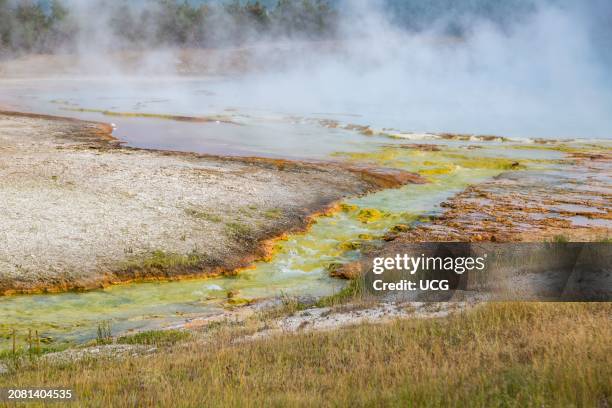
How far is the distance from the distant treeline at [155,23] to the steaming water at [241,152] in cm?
1976

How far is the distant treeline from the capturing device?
8106cm

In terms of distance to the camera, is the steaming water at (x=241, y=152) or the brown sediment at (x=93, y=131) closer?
the steaming water at (x=241, y=152)

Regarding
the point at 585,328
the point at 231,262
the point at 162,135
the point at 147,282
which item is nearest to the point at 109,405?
the point at 585,328

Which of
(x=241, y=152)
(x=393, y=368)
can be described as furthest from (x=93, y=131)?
(x=393, y=368)

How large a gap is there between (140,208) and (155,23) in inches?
3001

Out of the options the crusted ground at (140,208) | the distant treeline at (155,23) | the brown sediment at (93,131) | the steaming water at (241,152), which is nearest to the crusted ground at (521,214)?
the steaming water at (241,152)

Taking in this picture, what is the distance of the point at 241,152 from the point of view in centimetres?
2748

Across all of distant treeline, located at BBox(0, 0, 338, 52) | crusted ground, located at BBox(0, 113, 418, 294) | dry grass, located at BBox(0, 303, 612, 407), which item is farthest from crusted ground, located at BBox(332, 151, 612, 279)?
distant treeline, located at BBox(0, 0, 338, 52)

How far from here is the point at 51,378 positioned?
289 inches

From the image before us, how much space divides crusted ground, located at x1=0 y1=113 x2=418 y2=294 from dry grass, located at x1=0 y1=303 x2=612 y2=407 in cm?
455

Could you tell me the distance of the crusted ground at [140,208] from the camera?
1301 cm

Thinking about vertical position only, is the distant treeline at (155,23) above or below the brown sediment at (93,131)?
above

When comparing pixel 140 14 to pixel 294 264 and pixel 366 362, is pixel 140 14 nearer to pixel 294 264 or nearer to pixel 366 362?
pixel 294 264

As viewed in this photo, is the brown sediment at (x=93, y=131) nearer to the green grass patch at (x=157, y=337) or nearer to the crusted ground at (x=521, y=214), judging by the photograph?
the crusted ground at (x=521, y=214)
